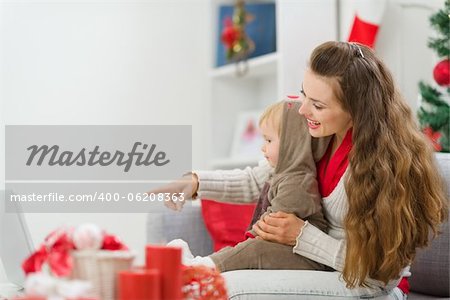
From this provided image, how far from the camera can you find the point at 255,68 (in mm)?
2992

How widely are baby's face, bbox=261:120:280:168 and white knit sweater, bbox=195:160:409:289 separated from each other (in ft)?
0.32

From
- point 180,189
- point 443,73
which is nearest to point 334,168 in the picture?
point 180,189

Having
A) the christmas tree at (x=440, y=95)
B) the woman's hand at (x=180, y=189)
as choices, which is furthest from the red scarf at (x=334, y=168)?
the christmas tree at (x=440, y=95)

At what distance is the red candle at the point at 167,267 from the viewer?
3.14 ft

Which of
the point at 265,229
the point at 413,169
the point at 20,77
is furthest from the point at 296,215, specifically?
the point at 20,77

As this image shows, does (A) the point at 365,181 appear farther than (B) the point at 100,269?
Yes

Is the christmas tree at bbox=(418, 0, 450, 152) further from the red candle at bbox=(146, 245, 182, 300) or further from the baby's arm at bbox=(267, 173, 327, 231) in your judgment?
the red candle at bbox=(146, 245, 182, 300)

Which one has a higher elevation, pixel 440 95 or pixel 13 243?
pixel 440 95

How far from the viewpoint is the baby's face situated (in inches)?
67.5

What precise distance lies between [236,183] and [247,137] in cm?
130

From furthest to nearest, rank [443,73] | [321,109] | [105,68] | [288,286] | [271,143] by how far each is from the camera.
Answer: [105,68]
[443,73]
[271,143]
[321,109]
[288,286]

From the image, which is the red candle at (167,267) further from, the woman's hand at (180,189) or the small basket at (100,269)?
the woman's hand at (180,189)

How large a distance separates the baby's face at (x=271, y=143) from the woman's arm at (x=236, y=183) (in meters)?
0.09

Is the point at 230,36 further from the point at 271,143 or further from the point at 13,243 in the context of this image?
the point at 13,243
